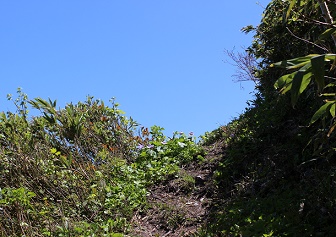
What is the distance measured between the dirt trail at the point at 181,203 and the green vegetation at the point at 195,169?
0.06 feet

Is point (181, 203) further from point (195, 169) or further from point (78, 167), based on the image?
point (78, 167)

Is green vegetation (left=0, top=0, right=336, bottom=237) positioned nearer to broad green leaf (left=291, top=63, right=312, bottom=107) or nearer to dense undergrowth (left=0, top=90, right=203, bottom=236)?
dense undergrowth (left=0, top=90, right=203, bottom=236)

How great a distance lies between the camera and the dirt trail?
214 inches

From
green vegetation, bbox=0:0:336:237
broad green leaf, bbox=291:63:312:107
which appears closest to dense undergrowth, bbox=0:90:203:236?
green vegetation, bbox=0:0:336:237

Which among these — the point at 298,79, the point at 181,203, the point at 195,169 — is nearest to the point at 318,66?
the point at 298,79

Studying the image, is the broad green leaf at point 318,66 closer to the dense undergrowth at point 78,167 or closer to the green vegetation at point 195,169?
the green vegetation at point 195,169

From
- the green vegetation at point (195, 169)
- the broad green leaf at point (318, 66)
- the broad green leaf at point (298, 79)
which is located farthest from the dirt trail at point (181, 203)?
the broad green leaf at point (318, 66)

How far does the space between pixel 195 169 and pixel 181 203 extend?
3.19 feet

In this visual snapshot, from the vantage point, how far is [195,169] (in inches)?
269

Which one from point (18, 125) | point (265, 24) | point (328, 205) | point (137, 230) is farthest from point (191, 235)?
point (18, 125)

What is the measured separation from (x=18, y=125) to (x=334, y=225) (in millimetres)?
5198

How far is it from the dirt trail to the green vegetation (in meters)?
0.02

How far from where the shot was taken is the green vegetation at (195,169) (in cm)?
449

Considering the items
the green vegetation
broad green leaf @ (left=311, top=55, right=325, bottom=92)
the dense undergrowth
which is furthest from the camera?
the dense undergrowth
